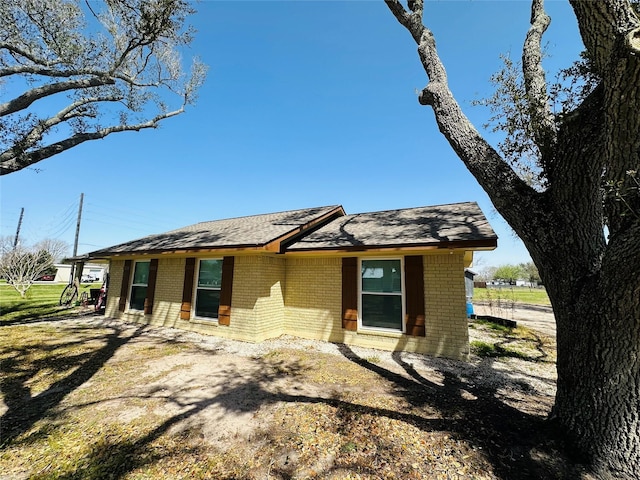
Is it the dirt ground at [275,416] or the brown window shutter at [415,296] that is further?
the brown window shutter at [415,296]

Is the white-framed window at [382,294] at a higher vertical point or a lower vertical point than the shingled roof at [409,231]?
lower

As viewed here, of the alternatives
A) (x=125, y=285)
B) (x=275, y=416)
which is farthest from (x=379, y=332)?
(x=125, y=285)

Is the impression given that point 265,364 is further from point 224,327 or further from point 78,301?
point 78,301

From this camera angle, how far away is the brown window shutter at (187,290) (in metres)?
8.77

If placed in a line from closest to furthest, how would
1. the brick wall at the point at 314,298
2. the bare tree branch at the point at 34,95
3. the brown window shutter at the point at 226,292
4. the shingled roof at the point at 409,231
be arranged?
the shingled roof at the point at 409,231
the bare tree branch at the point at 34,95
the brick wall at the point at 314,298
the brown window shutter at the point at 226,292

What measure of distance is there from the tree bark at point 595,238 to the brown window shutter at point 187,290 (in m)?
8.51

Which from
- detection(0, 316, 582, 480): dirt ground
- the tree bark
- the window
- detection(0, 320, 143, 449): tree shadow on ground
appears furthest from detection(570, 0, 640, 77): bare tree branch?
the window

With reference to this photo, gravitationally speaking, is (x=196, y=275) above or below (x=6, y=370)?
above

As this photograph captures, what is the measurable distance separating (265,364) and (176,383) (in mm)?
1715

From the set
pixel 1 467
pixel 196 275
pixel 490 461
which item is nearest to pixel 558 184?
pixel 490 461

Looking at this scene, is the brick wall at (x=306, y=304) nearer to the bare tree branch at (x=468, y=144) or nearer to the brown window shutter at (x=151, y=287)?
the brown window shutter at (x=151, y=287)

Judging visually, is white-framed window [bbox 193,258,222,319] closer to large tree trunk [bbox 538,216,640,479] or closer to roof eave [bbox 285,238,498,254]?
roof eave [bbox 285,238,498,254]

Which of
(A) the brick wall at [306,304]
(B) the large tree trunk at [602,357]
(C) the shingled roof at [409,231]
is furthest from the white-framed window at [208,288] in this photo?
(B) the large tree trunk at [602,357]

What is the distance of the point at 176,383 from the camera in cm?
468
